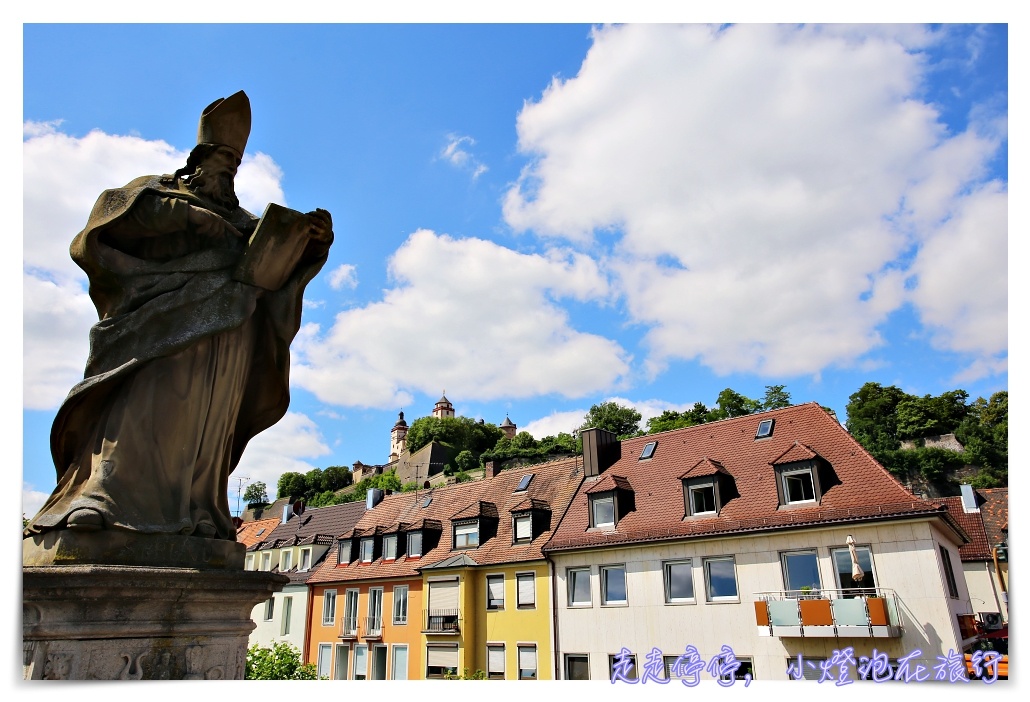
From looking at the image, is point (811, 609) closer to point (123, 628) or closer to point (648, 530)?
point (648, 530)

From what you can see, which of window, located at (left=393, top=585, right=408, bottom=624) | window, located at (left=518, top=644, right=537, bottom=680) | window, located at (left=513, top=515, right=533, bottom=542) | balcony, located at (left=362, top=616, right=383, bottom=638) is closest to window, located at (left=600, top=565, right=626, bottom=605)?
window, located at (left=518, top=644, right=537, bottom=680)

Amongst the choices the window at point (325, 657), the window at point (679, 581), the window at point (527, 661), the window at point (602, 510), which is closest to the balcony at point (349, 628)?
the window at point (325, 657)

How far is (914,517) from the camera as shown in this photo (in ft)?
63.6

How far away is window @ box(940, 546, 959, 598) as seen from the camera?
20.2 m

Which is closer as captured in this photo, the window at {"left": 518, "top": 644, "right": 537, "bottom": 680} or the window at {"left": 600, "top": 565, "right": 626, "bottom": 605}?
the window at {"left": 600, "top": 565, "right": 626, "bottom": 605}

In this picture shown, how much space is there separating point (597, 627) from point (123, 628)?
76.3 feet

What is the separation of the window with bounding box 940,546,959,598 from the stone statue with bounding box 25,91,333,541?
21625 mm

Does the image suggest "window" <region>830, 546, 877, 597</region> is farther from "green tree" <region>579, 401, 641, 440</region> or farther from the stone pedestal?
"green tree" <region>579, 401, 641, 440</region>

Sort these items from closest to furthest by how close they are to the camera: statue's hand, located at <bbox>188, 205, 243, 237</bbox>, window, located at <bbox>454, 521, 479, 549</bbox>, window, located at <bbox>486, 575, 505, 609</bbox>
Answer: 1. statue's hand, located at <bbox>188, 205, 243, 237</bbox>
2. window, located at <bbox>486, 575, 505, 609</bbox>
3. window, located at <bbox>454, 521, 479, 549</bbox>

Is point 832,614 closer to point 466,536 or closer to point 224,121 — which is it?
point 466,536

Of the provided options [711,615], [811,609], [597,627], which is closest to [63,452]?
[811,609]

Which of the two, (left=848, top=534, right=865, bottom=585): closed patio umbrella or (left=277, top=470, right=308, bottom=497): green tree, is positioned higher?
(left=277, top=470, right=308, bottom=497): green tree

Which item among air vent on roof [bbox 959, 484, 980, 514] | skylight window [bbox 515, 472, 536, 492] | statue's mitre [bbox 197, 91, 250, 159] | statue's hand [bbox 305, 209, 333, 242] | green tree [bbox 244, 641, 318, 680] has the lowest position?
green tree [bbox 244, 641, 318, 680]

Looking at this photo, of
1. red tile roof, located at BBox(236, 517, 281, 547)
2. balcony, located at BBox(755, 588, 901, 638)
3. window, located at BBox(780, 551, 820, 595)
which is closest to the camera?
balcony, located at BBox(755, 588, 901, 638)
